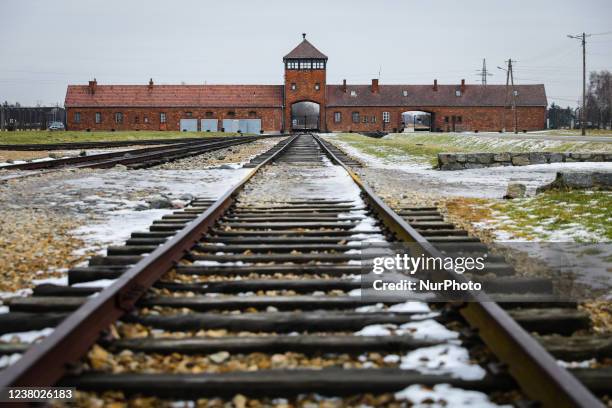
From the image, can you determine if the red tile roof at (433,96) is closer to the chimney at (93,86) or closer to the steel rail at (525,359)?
the chimney at (93,86)

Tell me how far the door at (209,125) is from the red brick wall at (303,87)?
9236 mm

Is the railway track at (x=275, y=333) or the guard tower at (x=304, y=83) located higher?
the guard tower at (x=304, y=83)

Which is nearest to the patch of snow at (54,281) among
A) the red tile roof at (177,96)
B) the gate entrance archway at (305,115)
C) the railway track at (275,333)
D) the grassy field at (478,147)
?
the railway track at (275,333)

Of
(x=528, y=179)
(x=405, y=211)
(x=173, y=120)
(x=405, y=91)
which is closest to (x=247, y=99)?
(x=173, y=120)

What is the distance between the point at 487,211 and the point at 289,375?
588cm

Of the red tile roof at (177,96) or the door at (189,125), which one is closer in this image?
the door at (189,125)

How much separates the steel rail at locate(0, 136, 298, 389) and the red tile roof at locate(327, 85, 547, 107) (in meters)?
78.5

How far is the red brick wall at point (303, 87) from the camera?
3095 inches

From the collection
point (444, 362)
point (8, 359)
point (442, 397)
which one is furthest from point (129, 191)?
point (442, 397)

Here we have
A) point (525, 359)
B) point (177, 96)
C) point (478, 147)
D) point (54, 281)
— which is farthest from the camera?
point (177, 96)

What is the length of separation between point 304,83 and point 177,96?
1697 centimetres

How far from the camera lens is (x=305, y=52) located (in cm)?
8000

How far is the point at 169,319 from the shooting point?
3.18m

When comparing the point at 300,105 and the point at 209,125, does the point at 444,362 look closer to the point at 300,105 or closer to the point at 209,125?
the point at 209,125
